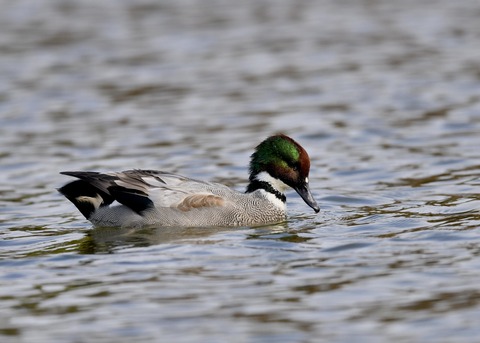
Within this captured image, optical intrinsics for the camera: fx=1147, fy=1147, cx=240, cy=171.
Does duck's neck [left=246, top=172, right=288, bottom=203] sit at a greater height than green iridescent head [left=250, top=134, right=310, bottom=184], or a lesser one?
lesser

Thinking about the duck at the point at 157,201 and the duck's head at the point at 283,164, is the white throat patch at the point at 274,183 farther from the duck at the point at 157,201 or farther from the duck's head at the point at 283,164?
the duck at the point at 157,201

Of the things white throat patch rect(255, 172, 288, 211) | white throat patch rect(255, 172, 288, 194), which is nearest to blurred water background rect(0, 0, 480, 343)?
white throat patch rect(255, 172, 288, 211)

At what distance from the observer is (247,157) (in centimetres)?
1516

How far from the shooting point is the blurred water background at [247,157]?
818cm

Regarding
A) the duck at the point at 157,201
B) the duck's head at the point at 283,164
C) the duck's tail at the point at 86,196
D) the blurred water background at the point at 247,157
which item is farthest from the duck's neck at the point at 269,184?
the duck's tail at the point at 86,196

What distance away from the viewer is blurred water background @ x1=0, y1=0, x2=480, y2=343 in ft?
26.8

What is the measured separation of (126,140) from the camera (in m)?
16.2

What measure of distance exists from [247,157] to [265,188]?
3.17 metres

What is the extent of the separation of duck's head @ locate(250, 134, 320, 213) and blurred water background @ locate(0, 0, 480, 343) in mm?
434

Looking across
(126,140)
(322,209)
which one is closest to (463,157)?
(322,209)

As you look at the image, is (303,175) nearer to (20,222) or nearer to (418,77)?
(20,222)

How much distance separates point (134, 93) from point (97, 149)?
3388 mm

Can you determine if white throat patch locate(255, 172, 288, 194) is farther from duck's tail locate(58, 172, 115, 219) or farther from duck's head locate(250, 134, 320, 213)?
duck's tail locate(58, 172, 115, 219)

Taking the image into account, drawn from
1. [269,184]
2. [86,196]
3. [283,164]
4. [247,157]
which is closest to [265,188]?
[269,184]
